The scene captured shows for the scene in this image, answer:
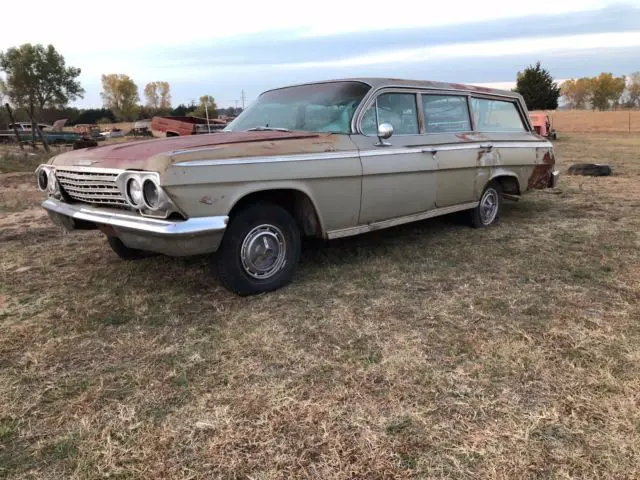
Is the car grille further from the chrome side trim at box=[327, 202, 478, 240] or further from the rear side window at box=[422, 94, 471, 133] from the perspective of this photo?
the rear side window at box=[422, 94, 471, 133]

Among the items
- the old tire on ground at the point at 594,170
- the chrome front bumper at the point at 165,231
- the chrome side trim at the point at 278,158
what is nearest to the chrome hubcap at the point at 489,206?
the chrome side trim at the point at 278,158

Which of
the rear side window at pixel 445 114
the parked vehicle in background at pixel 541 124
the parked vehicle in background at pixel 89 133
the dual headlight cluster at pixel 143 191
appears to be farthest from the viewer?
the parked vehicle in background at pixel 89 133

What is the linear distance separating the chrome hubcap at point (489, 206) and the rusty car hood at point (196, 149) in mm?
2533

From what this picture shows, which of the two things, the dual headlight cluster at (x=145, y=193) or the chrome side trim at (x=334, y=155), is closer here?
the dual headlight cluster at (x=145, y=193)

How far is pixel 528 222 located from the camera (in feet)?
20.1

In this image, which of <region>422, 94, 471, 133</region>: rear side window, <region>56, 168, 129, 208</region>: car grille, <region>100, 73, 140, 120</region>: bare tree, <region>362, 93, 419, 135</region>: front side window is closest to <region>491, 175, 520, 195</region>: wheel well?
<region>422, 94, 471, 133</region>: rear side window

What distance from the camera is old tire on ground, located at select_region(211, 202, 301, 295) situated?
3496 millimetres

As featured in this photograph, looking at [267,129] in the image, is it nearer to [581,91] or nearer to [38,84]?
[38,84]

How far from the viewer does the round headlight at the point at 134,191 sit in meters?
3.18

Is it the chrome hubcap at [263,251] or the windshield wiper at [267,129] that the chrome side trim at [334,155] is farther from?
the windshield wiper at [267,129]

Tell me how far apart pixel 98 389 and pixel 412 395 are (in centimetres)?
156

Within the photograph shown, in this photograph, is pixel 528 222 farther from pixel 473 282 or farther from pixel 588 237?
pixel 473 282

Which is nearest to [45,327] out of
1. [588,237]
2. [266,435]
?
[266,435]

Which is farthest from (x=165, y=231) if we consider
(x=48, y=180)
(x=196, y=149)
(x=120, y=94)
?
Answer: (x=120, y=94)
